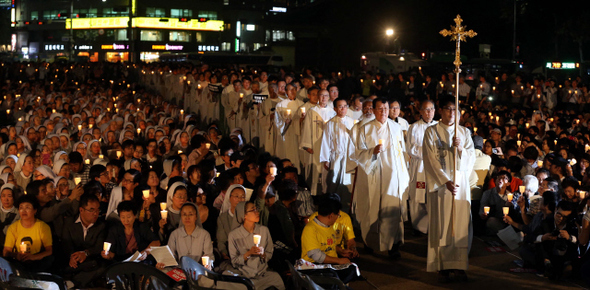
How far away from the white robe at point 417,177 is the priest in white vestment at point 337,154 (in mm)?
1207

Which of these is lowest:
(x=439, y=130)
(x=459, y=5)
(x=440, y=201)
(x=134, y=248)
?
(x=134, y=248)

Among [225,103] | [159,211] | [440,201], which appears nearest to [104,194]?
[159,211]

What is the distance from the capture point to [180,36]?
80.9 meters

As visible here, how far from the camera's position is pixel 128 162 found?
1174 centimetres

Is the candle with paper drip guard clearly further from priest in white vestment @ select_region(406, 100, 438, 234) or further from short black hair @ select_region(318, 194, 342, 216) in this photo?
priest in white vestment @ select_region(406, 100, 438, 234)

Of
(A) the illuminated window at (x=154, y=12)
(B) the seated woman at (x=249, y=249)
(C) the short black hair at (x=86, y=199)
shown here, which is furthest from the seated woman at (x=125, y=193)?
(A) the illuminated window at (x=154, y=12)

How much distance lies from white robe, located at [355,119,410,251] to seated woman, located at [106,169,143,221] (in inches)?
113

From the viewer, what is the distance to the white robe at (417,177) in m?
9.35

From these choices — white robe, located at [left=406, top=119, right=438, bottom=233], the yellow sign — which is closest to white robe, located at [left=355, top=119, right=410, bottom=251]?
white robe, located at [left=406, top=119, right=438, bottom=233]

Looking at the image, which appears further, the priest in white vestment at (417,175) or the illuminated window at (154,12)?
the illuminated window at (154,12)

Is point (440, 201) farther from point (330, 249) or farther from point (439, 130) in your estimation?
point (330, 249)

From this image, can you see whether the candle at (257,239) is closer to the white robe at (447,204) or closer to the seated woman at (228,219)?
the seated woman at (228,219)

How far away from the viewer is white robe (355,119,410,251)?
8789 mm

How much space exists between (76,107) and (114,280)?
13.6 meters
